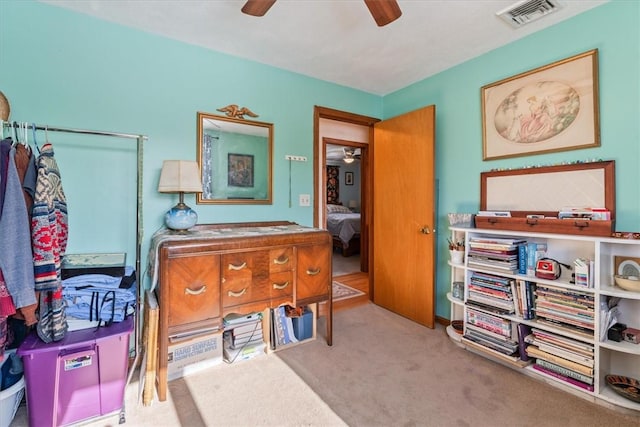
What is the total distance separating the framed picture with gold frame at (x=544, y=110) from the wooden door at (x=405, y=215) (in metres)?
0.49

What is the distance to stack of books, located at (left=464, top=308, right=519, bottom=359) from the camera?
6.83 feet

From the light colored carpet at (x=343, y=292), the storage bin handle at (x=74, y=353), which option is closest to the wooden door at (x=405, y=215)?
the light colored carpet at (x=343, y=292)

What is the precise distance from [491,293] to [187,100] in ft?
9.20

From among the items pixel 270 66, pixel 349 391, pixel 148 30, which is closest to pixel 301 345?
pixel 349 391

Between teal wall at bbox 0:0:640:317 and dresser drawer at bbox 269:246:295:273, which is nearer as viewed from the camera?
teal wall at bbox 0:0:640:317

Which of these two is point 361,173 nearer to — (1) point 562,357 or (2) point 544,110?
(2) point 544,110

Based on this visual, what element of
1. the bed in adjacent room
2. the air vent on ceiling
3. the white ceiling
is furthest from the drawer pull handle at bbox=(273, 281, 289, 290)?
the bed in adjacent room

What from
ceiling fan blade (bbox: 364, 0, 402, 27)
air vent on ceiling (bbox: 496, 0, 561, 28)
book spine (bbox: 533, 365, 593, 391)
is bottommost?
book spine (bbox: 533, 365, 593, 391)

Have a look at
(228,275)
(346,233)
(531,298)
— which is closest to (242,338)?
(228,275)

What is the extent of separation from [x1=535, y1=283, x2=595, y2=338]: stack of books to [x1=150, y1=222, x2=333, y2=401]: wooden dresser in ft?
4.83

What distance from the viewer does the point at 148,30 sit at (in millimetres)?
2182

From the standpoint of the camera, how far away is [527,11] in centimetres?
194

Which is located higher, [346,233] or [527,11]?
[527,11]

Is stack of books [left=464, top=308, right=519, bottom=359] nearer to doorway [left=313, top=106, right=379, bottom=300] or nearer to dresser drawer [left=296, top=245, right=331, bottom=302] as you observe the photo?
dresser drawer [left=296, top=245, right=331, bottom=302]
